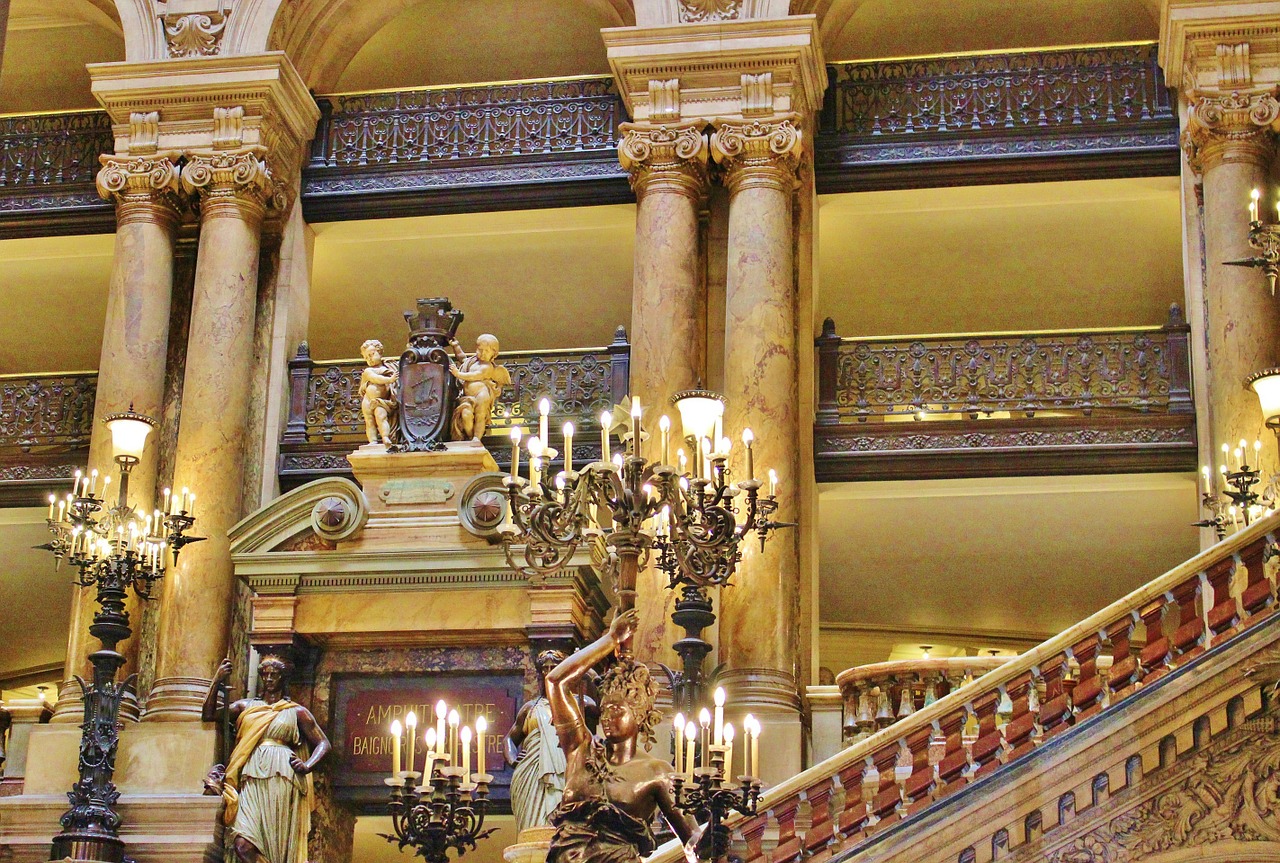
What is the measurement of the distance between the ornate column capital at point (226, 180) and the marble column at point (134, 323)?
21 cm

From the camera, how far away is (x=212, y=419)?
14695 mm

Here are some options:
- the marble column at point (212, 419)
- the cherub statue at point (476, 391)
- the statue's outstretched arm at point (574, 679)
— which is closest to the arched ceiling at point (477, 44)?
the marble column at point (212, 419)

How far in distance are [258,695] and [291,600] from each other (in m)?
0.72

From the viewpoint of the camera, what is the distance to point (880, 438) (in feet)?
49.6

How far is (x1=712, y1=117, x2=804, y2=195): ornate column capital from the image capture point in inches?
573

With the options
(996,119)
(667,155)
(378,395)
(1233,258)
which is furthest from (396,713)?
(996,119)

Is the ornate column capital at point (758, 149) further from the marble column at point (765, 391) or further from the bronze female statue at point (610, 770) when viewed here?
the bronze female statue at point (610, 770)

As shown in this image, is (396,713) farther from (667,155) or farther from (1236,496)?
(1236,496)

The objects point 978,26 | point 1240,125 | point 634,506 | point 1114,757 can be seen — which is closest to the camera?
point 634,506

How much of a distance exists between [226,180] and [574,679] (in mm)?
8977

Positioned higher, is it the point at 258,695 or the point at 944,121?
the point at 944,121

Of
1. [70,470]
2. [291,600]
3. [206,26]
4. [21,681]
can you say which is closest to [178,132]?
[206,26]

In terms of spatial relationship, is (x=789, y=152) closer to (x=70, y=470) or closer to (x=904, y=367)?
(x=904, y=367)

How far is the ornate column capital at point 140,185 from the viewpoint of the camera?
50.5 feet
